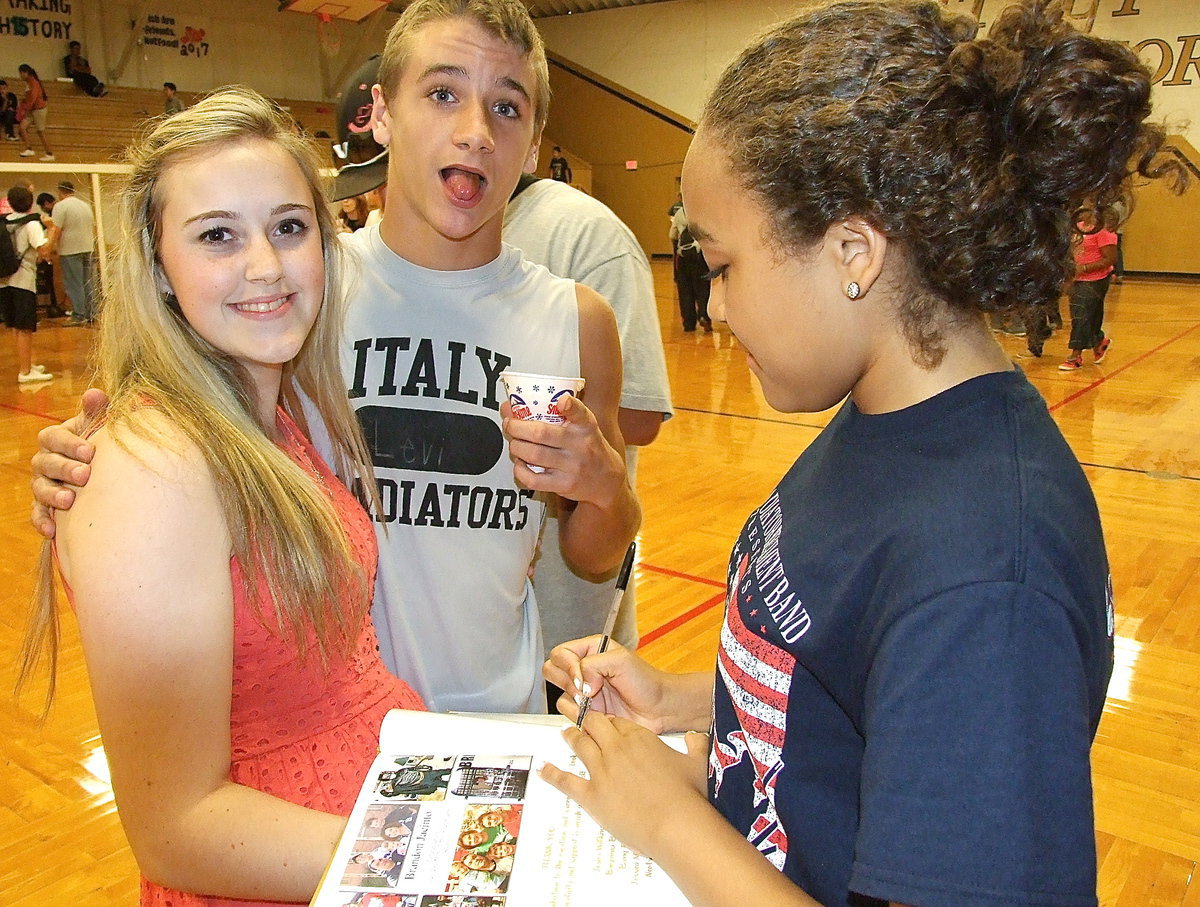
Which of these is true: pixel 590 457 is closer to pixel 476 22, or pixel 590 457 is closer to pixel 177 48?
pixel 476 22

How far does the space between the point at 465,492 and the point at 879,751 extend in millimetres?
1086

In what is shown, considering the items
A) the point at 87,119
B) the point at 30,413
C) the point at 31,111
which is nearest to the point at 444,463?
the point at 30,413

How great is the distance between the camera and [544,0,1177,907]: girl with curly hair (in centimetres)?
67

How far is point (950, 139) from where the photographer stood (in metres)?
0.80

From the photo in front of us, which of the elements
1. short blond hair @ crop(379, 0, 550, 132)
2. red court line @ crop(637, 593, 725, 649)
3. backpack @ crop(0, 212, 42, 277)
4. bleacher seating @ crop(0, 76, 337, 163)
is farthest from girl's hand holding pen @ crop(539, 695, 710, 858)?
bleacher seating @ crop(0, 76, 337, 163)

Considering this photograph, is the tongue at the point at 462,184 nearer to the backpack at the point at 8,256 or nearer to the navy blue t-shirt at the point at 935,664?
the navy blue t-shirt at the point at 935,664

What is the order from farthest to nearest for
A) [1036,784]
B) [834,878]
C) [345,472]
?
[345,472]
[834,878]
[1036,784]

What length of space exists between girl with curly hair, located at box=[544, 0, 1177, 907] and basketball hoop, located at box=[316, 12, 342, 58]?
69.8ft

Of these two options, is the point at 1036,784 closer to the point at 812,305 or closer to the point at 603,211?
the point at 812,305

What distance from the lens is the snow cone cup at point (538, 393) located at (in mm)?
1439

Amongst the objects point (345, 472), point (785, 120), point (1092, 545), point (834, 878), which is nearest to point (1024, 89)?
point (785, 120)

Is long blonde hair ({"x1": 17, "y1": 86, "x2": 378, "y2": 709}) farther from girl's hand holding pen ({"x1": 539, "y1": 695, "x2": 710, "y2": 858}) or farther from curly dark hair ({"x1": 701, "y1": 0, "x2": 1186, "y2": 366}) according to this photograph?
curly dark hair ({"x1": 701, "y1": 0, "x2": 1186, "y2": 366})

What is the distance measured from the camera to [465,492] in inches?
65.9

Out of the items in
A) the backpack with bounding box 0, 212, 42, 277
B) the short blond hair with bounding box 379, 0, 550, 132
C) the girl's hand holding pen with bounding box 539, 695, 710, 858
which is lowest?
the backpack with bounding box 0, 212, 42, 277
